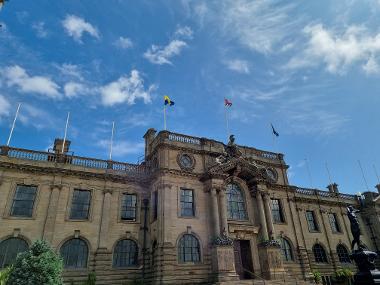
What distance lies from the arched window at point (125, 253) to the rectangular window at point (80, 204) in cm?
366

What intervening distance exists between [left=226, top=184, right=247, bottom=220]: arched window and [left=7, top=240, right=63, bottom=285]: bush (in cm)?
1544

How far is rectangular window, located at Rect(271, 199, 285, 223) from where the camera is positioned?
30.8m

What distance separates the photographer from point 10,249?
20688 mm

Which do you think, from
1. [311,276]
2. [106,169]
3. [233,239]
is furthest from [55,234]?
[311,276]

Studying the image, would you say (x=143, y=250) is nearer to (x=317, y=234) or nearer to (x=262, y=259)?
(x=262, y=259)

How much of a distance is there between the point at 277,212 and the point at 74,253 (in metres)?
20.3

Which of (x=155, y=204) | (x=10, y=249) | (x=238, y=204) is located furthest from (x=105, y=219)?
(x=238, y=204)

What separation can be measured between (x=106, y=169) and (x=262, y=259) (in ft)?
53.2

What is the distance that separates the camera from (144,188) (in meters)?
27.1

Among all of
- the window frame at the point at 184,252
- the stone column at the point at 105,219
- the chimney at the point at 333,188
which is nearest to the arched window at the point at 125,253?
the stone column at the point at 105,219

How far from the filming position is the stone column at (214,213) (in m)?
24.5

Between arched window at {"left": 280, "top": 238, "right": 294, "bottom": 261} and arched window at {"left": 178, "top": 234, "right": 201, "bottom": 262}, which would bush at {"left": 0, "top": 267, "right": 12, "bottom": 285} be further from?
arched window at {"left": 280, "top": 238, "right": 294, "bottom": 261}

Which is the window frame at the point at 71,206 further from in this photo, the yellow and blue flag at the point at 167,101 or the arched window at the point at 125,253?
the yellow and blue flag at the point at 167,101

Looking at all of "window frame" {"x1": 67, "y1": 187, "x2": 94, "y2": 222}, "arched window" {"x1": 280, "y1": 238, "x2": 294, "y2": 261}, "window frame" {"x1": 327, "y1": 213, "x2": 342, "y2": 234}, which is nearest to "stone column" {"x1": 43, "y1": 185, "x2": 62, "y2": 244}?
"window frame" {"x1": 67, "y1": 187, "x2": 94, "y2": 222}
